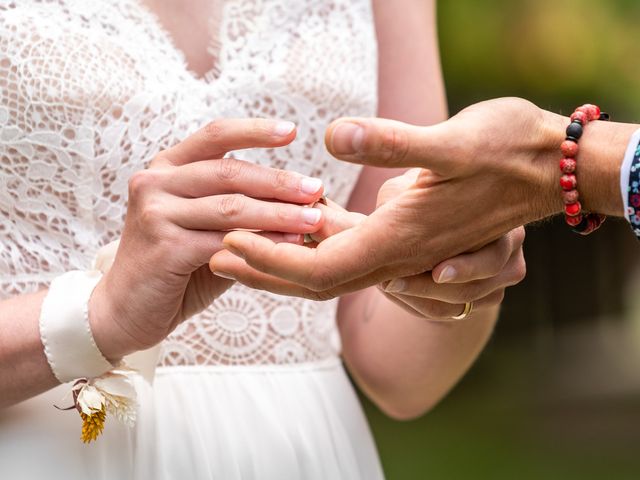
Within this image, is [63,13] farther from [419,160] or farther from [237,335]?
[419,160]

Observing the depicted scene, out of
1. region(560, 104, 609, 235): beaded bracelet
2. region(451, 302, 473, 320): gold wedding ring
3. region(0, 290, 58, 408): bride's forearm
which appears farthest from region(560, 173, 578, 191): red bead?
region(0, 290, 58, 408): bride's forearm

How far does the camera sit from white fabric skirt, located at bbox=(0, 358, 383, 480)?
1.52 meters

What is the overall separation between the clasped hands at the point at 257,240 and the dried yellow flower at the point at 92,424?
10 cm

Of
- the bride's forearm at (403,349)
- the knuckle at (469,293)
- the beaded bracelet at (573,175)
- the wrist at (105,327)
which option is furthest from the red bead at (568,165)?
the wrist at (105,327)

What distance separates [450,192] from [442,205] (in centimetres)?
2

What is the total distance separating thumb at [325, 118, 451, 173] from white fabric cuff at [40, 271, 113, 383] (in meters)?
0.48

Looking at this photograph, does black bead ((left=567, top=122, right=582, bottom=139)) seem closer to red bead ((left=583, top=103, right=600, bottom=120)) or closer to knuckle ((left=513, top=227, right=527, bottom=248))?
red bead ((left=583, top=103, right=600, bottom=120))

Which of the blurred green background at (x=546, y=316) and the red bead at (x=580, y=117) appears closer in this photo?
the red bead at (x=580, y=117)

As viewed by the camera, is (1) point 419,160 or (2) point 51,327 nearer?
(1) point 419,160

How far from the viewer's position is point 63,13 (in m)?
1.63

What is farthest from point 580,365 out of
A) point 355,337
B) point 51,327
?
point 51,327

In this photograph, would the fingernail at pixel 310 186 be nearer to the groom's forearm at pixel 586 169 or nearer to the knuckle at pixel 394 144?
the knuckle at pixel 394 144

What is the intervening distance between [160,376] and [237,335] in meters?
0.17

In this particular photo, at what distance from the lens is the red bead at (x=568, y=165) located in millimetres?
1352
